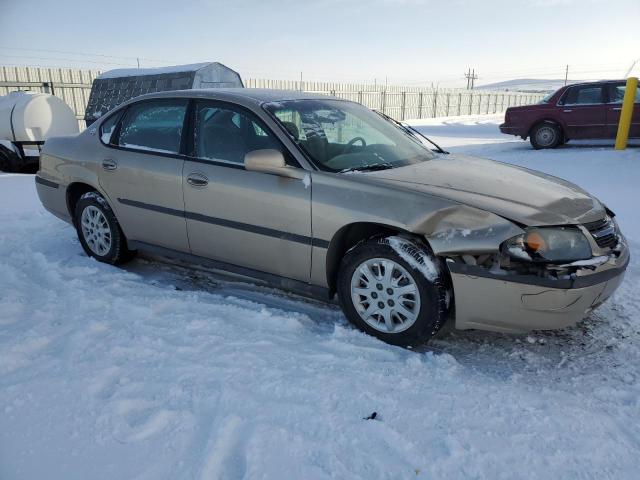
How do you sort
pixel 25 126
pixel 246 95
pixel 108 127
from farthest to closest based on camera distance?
pixel 25 126 → pixel 108 127 → pixel 246 95

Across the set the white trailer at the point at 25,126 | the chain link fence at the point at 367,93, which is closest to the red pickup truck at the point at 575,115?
the chain link fence at the point at 367,93

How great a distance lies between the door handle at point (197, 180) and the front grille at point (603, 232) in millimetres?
2449

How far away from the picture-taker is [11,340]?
289cm

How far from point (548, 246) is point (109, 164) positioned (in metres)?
3.37

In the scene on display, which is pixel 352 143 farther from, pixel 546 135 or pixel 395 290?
pixel 546 135

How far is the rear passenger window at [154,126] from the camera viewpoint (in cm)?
375

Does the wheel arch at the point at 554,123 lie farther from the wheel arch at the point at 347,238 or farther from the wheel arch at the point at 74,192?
the wheel arch at the point at 74,192

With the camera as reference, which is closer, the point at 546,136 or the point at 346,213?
the point at 346,213

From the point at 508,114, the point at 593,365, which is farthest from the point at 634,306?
the point at 508,114

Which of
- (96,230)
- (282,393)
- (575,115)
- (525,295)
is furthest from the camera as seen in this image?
(575,115)

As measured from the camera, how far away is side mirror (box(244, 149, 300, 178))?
309 cm

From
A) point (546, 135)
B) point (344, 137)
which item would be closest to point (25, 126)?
point (344, 137)

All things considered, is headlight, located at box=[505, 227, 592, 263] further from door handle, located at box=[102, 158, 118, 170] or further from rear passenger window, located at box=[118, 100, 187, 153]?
door handle, located at box=[102, 158, 118, 170]

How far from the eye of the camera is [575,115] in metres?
10.8
